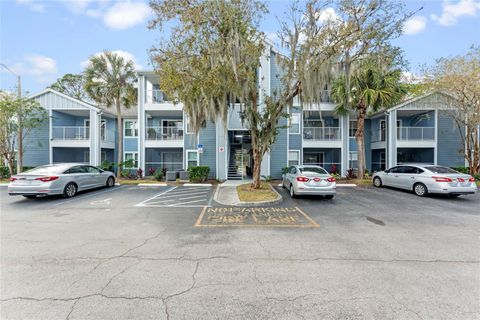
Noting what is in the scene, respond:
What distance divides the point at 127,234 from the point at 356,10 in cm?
1277

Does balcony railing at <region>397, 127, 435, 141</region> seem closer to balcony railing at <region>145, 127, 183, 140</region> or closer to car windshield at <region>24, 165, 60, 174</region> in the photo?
balcony railing at <region>145, 127, 183, 140</region>

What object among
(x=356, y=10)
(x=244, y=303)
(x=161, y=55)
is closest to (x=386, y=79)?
(x=356, y=10)

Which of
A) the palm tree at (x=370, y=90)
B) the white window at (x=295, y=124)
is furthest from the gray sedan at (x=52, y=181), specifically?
the palm tree at (x=370, y=90)

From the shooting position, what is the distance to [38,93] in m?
17.3

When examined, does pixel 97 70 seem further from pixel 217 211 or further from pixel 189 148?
pixel 217 211

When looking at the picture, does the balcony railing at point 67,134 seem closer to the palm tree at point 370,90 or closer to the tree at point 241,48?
the tree at point 241,48

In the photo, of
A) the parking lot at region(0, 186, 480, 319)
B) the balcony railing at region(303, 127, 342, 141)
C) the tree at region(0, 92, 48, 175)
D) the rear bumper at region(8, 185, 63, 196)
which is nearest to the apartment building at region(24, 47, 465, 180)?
the balcony railing at region(303, 127, 342, 141)

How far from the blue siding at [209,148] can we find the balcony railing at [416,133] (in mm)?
15597

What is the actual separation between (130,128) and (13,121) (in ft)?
25.6

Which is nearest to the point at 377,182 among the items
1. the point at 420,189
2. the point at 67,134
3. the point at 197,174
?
the point at 420,189

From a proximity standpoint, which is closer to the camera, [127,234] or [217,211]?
[127,234]

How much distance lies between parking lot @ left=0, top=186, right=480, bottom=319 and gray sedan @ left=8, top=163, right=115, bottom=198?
224 centimetres

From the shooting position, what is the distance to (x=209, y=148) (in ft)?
55.6

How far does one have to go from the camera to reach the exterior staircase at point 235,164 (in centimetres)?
1706
